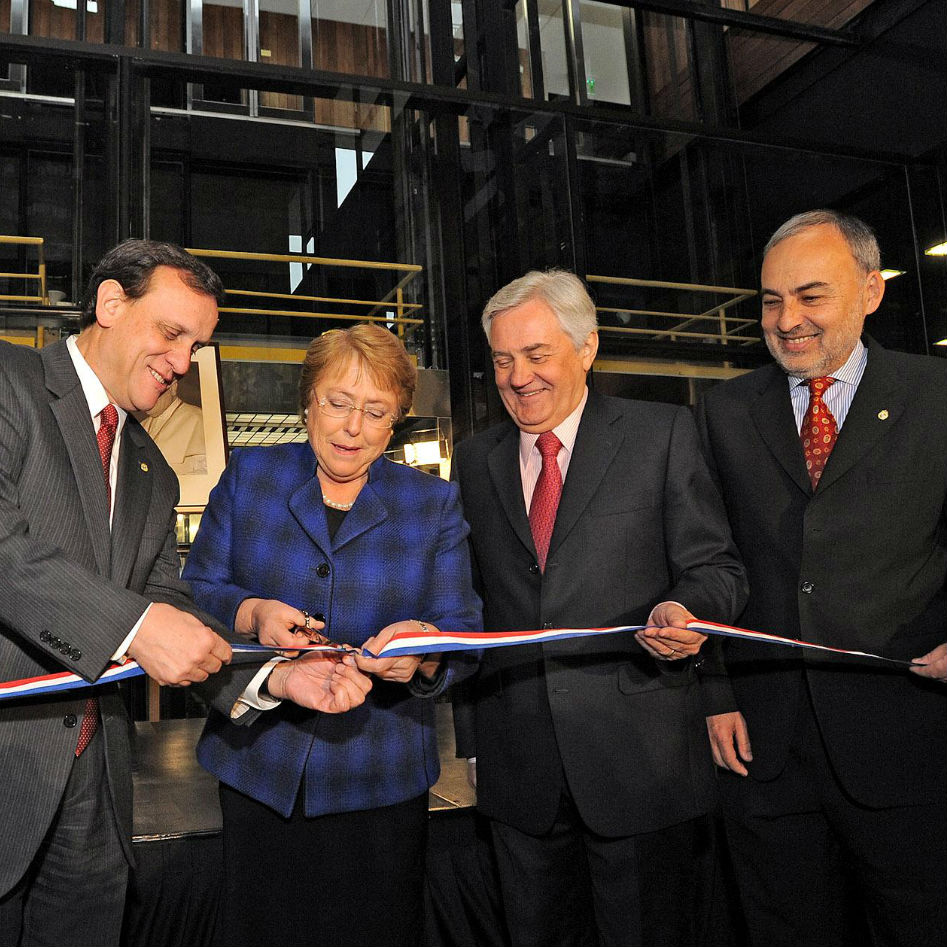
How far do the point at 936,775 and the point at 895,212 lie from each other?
4.52m

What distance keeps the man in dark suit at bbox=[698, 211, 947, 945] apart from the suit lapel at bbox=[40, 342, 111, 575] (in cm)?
152

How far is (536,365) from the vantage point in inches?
93.0

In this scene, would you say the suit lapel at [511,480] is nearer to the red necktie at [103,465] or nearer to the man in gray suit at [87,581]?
the man in gray suit at [87,581]

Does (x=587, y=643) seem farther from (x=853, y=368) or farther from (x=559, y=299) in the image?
(x=853, y=368)

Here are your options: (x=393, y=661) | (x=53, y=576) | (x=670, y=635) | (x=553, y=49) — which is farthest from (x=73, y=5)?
(x=670, y=635)

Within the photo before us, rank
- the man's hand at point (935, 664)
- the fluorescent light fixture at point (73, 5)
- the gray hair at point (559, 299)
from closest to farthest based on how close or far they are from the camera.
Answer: the man's hand at point (935, 664) < the gray hair at point (559, 299) < the fluorescent light fixture at point (73, 5)

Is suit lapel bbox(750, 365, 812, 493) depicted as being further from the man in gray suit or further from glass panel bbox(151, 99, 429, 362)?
glass panel bbox(151, 99, 429, 362)

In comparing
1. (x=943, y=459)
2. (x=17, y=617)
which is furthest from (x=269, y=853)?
(x=943, y=459)

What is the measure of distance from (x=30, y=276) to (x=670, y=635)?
3.69 metres

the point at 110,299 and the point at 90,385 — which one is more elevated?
the point at 110,299

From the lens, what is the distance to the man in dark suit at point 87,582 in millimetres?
1729

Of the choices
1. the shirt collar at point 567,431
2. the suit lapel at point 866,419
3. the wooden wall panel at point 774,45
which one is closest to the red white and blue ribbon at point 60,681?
the shirt collar at point 567,431

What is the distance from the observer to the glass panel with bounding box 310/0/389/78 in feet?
20.4

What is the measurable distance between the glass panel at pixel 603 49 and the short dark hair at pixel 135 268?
4733 mm
